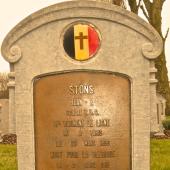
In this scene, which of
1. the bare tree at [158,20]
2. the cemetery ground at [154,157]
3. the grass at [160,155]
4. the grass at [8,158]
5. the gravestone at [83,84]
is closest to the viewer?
the gravestone at [83,84]

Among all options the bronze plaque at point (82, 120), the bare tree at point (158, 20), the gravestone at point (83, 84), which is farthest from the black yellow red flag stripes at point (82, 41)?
the bare tree at point (158, 20)

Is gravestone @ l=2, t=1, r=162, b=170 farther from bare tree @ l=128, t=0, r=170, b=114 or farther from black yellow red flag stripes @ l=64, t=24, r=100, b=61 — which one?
bare tree @ l=128, t=0, r=170, b=114

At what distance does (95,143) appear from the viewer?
6805 mm

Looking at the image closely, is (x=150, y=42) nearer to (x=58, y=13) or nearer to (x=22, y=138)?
(x=58, y=13)

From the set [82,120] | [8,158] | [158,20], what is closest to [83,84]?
[82,120]

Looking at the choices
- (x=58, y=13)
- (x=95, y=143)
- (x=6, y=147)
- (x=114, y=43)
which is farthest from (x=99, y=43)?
(x=6, y=147)

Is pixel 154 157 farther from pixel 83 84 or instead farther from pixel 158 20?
pixel 158 20

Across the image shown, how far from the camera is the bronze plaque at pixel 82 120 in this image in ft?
22.1

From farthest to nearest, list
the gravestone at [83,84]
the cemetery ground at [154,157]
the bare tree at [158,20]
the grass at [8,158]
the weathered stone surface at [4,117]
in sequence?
1. the bare tree at [158,20]
2. the weathered stone surface at [4,117]
3. the grass at [8,158]
4. the cemetery ground at [154,157]
5. the gravestone at [83,84]

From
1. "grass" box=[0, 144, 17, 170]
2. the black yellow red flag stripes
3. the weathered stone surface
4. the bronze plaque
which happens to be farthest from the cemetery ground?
the weathered stone surface

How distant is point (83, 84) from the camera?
673cm

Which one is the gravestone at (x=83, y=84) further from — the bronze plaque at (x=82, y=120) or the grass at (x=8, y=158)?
the grass at (x=8, y=158)

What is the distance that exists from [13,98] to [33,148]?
638 millimetres

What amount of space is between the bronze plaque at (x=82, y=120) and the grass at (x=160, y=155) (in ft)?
10.8
